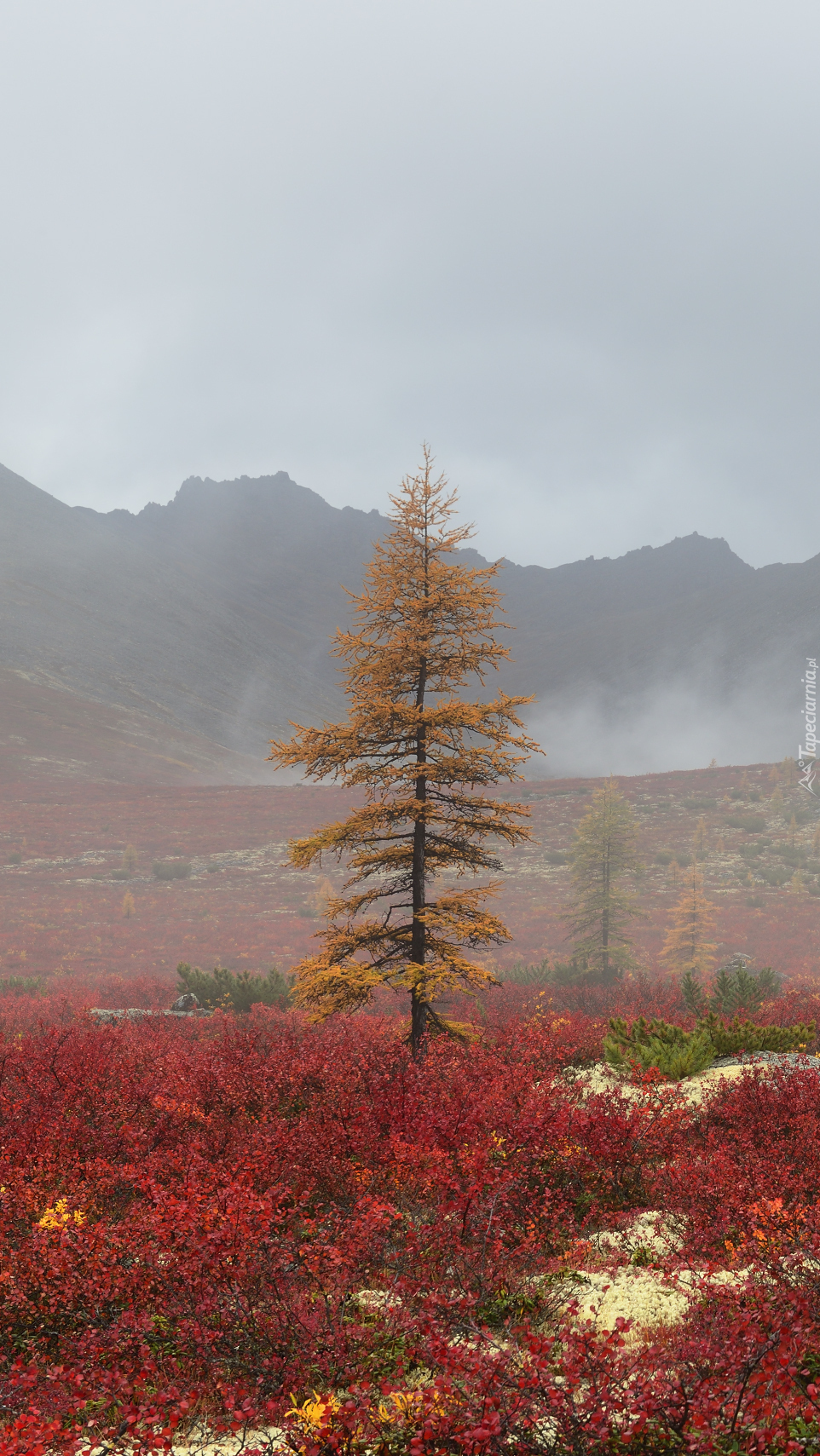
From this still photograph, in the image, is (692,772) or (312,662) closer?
(692,772)

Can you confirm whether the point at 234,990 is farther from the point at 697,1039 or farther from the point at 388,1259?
the point at 388,1259

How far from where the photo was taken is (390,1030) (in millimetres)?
12797

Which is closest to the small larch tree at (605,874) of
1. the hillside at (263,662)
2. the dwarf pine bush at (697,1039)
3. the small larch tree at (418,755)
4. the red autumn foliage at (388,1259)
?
the dwarf pine bush at (697,1039)

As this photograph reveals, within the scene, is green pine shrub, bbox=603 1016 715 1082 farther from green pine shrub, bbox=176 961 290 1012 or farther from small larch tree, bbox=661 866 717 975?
small larch tree, bbox=661 866 717 975

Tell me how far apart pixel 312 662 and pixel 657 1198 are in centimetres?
18665

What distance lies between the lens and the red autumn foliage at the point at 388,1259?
2.91 m

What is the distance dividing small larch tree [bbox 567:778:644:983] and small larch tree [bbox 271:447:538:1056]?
52.6 feet

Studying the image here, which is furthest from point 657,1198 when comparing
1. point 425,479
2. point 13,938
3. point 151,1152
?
point 13,938

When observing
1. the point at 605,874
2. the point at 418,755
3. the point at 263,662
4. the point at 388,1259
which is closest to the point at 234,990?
the point at 418,755

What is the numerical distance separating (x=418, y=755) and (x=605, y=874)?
59.2 ft

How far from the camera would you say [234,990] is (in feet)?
64.9

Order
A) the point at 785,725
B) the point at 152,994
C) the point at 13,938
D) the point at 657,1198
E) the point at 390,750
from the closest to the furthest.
A: the point at 657,1198 < the point at 390,750 < the point at 152,994 < the point at 13,938 < the point at 785,725

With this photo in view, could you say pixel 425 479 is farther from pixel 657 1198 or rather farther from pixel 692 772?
pixel 692 772

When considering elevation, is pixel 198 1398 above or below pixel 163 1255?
below
